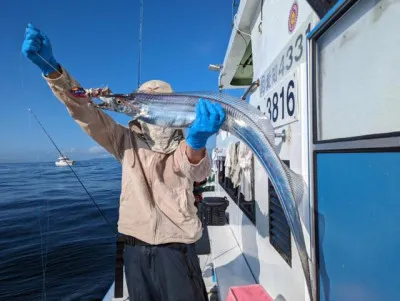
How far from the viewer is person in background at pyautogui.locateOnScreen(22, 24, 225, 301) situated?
7.22 feet

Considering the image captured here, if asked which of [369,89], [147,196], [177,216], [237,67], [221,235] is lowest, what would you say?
[221,235]

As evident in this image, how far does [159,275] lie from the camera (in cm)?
238

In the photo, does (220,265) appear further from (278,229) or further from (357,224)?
(357,224)

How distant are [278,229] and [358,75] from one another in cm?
179

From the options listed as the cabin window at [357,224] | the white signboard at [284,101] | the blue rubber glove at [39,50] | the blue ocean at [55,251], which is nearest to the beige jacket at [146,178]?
the blue rubber glove at [39,50]

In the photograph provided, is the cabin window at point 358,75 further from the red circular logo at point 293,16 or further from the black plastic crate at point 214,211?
the black plastic crate at point 214,211

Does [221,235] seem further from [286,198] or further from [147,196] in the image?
[286,198]

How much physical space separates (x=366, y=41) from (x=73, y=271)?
803 cm

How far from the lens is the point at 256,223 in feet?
11.9

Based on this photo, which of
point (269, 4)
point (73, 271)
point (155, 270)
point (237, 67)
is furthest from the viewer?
point (73, 271)

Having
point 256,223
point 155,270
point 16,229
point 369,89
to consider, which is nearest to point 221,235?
point 256,223

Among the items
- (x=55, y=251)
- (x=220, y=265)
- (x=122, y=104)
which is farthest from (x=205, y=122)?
(x=55, y=251)

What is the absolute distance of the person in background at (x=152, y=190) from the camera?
2.20 meters

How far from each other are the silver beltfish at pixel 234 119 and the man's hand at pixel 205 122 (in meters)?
0.09
